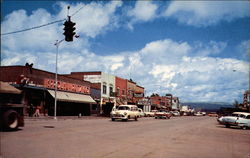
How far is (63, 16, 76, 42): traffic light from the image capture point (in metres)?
15.8

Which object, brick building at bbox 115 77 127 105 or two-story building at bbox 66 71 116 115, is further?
brick building at bbox 115 77 127 105

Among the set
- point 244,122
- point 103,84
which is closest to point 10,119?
→ point 244,122

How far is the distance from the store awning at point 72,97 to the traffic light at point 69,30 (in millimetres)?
22646

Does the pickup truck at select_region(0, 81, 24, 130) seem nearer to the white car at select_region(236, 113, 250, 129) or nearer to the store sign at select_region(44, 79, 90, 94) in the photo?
the white car at select_region(236, 113, 250, 129)

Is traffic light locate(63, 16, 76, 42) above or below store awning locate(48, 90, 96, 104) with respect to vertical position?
above

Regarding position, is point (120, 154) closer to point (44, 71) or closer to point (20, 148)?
point (20, 148)

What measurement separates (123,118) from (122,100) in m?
32.7

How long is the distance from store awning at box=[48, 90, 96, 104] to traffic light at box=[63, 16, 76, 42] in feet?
74.3

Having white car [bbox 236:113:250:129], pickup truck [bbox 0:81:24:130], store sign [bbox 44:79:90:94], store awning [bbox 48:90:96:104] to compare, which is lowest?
white car [bbox 236:113:250:129]

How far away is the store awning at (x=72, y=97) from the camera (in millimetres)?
38419

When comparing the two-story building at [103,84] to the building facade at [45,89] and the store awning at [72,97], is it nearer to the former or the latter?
the store awning at [72,97]

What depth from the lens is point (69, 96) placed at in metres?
41.6

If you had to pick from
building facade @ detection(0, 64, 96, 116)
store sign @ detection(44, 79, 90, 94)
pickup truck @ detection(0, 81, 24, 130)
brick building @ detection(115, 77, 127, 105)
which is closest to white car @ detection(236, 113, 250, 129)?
pickup truck @ detection(0, 81, 24, 130)

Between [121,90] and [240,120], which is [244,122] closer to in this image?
[240,120]
